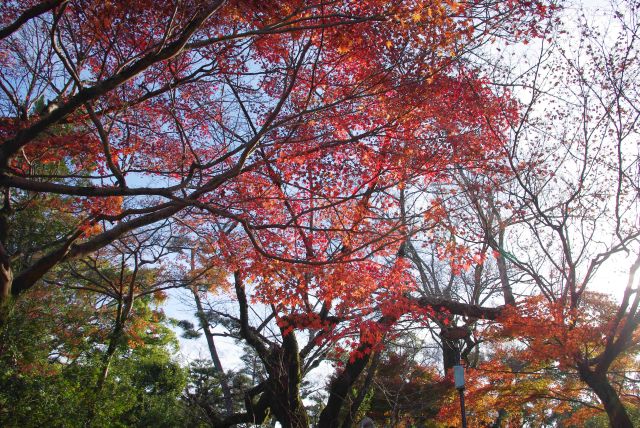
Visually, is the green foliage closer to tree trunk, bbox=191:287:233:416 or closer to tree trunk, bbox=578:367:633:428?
tree trunk, bbox=191:287:233:416

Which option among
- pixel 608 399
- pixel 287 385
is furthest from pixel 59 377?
pixel 608 399

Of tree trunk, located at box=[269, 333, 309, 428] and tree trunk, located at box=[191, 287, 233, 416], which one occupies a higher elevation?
tree trunk, located at box=[191, 287, 233, 416]

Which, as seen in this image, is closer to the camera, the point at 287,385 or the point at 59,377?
the point at 59,377

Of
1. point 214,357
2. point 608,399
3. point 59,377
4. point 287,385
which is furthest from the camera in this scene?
point 214,357

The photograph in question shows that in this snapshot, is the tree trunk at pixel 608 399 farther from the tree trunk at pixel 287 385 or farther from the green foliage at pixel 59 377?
the green foliage at pixel 59 377

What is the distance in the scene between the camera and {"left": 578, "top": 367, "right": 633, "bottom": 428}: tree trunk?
8391 mm

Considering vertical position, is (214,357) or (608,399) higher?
(214,357)

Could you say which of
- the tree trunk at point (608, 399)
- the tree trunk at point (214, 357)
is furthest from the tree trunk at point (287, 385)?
the tree trunk at point (608, 399)

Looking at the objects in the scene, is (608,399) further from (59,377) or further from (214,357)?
(214,357)

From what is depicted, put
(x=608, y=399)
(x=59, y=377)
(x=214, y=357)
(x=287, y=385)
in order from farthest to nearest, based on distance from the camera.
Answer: (x=214, y=357)
(x=287, y=385)
(x=608, y=399)
(x=59, y=377)

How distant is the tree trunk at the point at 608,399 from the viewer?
839 centimetres

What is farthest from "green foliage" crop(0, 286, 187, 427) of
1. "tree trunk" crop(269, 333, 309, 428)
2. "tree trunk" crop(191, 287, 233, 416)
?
"tree trunk" crop(269, 333, 309, 428)

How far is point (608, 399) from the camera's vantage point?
8.61 meters

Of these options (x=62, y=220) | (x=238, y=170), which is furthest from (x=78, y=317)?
(x=238, y=170)
